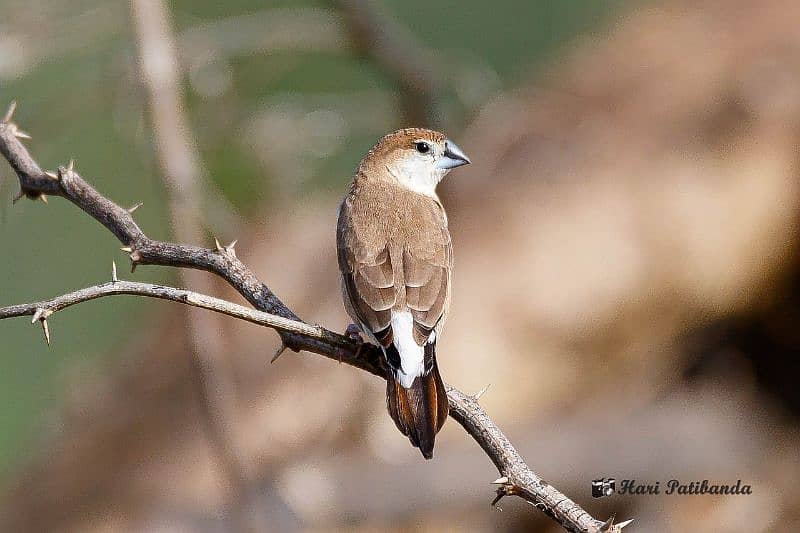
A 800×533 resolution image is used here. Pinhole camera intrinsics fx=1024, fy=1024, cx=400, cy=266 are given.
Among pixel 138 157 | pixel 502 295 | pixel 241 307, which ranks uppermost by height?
pixel 138 157

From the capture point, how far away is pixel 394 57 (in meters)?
6.46

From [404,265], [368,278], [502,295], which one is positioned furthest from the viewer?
[502,295]

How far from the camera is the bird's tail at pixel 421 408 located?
2484 millimetres

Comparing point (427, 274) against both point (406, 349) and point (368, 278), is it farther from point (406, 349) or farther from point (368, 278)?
point (406, 349)

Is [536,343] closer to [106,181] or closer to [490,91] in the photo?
[490,91]

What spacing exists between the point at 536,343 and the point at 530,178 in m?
1.09

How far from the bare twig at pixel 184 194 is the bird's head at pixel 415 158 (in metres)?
0.98

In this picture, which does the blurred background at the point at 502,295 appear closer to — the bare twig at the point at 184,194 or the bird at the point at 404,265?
the bare twig at the point at 184,194

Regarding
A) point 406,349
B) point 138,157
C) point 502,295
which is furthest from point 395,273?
point 138,157

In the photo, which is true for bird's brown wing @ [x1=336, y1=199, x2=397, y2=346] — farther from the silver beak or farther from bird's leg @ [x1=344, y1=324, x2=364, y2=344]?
the silver beak

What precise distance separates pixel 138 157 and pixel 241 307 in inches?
203

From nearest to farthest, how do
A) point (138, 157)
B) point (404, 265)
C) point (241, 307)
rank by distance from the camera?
point (241, 307) < point (404, 265) < point (138, 157)

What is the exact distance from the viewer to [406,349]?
112 inches

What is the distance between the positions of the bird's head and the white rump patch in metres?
1.18
